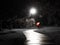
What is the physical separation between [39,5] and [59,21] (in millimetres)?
9768

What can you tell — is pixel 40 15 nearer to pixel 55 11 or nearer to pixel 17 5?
pixel 55 11

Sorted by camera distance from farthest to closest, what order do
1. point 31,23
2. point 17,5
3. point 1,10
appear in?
1. point 17,5
2. point 1,10
3. point 31,23

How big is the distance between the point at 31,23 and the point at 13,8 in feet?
58.3

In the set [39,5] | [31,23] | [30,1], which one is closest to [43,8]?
[39,5]

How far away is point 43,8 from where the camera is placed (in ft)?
205

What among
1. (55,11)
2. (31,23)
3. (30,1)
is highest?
(30,1)

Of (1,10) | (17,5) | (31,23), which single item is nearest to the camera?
(31,23)

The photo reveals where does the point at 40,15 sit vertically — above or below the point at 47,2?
below

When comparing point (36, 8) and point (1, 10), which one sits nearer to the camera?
point (1, 10)

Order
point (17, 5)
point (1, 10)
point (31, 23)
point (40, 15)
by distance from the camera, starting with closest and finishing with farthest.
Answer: point (31, 23) < point (1, 10) < point (40, 15) < point (17, 5)

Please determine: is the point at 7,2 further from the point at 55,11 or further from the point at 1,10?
the point at 55,11

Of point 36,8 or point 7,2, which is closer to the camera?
point 7,2

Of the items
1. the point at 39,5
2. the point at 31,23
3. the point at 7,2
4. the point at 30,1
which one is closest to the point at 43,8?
the point at 39,5

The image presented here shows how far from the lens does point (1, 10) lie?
184ft
